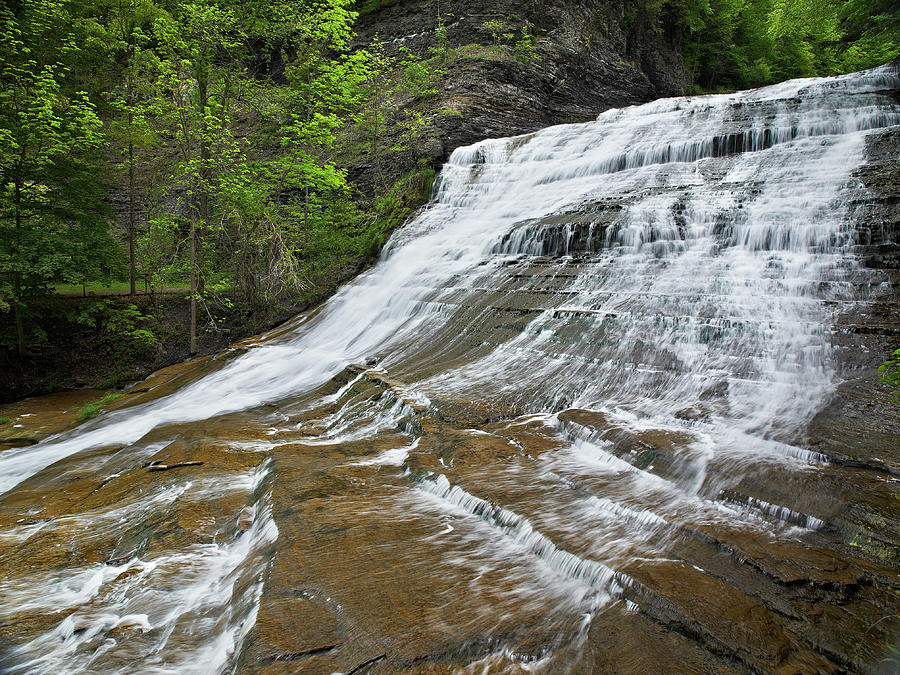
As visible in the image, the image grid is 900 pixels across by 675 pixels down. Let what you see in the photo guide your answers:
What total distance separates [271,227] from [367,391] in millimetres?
7176

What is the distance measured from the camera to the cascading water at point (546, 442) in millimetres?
2494

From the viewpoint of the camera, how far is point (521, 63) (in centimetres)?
1923

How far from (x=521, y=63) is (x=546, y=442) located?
63.1ft

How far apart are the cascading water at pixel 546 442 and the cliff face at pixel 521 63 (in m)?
7.91

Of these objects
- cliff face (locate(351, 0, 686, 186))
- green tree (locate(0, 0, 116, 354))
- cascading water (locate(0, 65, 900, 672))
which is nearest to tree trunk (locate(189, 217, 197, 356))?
green tree (locate(0, 0, 116, 354))

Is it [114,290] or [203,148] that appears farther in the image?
[114,290]

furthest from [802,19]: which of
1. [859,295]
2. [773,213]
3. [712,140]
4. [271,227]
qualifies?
[271,227]

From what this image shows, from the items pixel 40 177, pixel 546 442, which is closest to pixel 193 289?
pixel 40 177

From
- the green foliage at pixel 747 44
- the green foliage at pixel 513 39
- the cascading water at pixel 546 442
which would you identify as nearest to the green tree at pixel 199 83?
the cascading water at pixel 546 442

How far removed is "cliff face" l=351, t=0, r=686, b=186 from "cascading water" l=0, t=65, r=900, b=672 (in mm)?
7909

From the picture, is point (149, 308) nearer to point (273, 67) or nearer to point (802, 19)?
point (273, 67)

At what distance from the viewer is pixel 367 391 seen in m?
6.52

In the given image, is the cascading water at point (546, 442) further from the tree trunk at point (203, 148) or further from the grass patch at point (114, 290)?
the grass patch at point (114, 290)

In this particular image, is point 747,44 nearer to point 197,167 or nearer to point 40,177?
point 197,167
